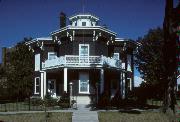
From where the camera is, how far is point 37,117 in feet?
69.2

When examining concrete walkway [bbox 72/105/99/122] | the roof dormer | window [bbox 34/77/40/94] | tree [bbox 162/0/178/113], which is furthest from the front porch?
tree [bbox 162/0/178/113]

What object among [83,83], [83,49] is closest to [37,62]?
[83,49]

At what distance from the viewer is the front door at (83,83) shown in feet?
106

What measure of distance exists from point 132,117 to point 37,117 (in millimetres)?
6550

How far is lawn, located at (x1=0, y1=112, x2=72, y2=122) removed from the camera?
2014 cm

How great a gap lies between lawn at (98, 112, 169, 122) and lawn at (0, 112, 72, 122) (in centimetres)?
241

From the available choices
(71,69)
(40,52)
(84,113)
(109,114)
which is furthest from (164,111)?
(40,52)

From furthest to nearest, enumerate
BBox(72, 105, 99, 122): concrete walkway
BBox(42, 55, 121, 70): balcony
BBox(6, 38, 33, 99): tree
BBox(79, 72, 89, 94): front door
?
BBox(6, 38, 33, 99): tree
BBox(79, 72, 89, 94): front door
BBox(42, 55, 121, 70): balcony
BBox(72, 105, 99, 122): concrete walkway

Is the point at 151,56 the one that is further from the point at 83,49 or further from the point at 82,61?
the point at 82,61

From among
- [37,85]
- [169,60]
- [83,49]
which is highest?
[83,49]

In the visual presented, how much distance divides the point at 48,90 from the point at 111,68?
8527 mm

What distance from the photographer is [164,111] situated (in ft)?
75.2

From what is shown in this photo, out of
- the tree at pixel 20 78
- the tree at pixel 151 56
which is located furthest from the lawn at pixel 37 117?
the tree at pixel 151 56

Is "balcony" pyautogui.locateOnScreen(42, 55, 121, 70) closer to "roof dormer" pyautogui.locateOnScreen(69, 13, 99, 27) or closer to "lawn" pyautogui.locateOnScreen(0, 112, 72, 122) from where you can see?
"roof dormer" pyautogui.locateOnScreen(69, 13, 99, 27)
